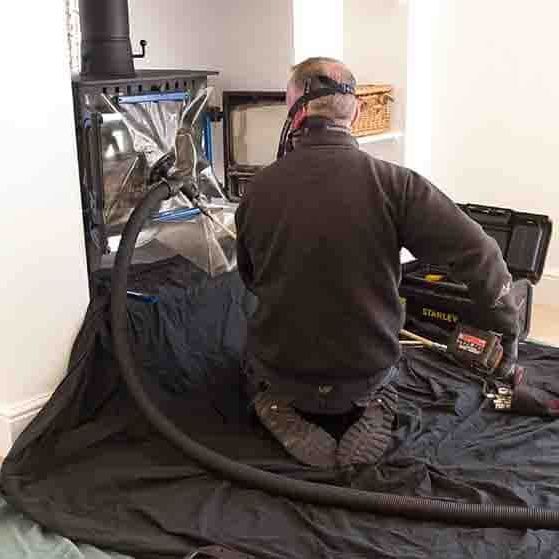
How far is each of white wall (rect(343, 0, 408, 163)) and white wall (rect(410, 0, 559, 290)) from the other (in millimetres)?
128

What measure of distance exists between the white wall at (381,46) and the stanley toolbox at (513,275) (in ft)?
2.51

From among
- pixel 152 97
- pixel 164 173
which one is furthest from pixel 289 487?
pixel 152 97

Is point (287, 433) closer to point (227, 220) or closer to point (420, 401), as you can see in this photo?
point (420, 401)

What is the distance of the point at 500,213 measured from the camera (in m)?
3.25

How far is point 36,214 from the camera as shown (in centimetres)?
226

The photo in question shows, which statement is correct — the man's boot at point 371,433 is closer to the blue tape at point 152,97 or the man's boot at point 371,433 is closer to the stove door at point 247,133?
the blue tape at point 152,97

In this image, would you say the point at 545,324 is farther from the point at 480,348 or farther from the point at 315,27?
the point at 315,27

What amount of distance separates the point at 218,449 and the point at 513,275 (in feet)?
4.97

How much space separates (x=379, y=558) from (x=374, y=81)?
2.51 m

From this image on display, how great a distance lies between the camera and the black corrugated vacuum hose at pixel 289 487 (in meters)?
1.90

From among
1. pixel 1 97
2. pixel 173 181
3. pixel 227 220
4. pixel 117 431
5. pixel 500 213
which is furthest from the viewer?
pixel 500 213

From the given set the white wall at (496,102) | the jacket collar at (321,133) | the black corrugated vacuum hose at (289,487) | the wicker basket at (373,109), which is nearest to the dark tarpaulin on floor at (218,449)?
the black corrugated vacuum hose at (289,487)

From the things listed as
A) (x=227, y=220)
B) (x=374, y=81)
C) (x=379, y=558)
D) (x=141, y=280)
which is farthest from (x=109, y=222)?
(x=374, y=81)

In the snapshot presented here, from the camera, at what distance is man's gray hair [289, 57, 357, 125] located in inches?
82.7
